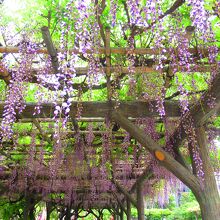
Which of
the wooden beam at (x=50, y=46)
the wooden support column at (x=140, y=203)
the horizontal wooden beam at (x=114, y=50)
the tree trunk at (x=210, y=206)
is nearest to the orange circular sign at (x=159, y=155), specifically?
the tree trunk at (x=210, y=206)

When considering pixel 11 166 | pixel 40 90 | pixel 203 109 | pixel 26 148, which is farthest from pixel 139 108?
pixel 11 166

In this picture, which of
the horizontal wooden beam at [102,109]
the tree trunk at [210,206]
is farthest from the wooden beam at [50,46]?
the tree trunk at [210,206]

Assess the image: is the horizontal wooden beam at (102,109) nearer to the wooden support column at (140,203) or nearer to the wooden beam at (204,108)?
the wooden beam at (204,108)

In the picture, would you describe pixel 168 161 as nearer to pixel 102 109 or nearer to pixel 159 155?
pixel 159 155

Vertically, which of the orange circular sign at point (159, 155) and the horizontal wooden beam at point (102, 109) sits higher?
the horizontal wooden beam at point (102, 109)

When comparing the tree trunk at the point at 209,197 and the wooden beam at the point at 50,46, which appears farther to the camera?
the tree trunk at the point at 209,197

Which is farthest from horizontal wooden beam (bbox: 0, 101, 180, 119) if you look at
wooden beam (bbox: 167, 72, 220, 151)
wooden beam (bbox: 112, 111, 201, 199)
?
wooden beam (bbox: 167, 72, 220, 151)

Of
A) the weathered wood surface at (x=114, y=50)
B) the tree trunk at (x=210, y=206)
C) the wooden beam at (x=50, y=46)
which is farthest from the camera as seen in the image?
the tree trunk at (x=210, y=206)

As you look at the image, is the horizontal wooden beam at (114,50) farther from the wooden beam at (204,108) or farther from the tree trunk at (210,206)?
the tree trunk at (210,206)

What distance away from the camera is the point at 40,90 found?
113 inches

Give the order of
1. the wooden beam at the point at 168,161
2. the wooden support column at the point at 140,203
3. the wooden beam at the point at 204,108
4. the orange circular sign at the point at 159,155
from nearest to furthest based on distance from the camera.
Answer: the wooden beam at the point at 204,108, the wooden beam at the point at 168,161, the orange circular sign at the point at 159,155, the wooden support column at the point at 140,203

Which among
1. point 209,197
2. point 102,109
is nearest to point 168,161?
point 209,197

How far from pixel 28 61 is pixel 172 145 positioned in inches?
72.2

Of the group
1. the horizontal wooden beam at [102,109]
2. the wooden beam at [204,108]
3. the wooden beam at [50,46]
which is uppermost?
the wooden beam at [50,46]
